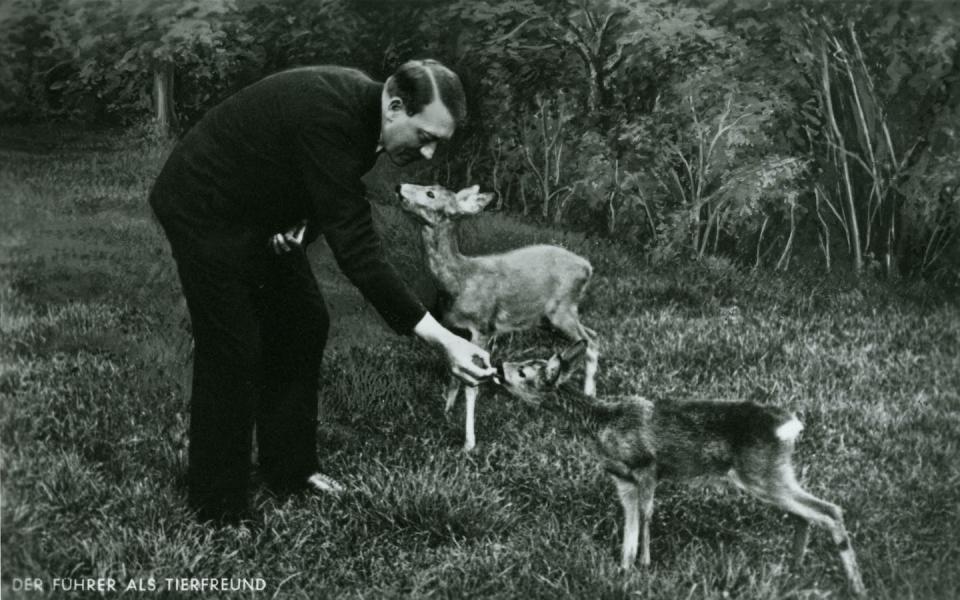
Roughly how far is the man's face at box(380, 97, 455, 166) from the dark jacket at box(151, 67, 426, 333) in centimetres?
6

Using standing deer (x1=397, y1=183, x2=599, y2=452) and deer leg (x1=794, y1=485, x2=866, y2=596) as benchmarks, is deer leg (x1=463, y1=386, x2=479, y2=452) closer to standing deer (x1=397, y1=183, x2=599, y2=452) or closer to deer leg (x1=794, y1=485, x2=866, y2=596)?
standing deer (x1=397, y1=183, x2=599, y2=452)

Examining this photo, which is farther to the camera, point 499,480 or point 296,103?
point 499,480

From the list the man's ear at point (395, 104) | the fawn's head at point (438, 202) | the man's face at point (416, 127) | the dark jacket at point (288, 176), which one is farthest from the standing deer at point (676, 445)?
the man's ear at point (395, 104)

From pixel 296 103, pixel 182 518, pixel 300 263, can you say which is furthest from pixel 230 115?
pixel 182 518

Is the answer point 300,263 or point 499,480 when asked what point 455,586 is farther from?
point 300,263

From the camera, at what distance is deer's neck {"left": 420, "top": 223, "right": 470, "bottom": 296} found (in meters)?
4.56

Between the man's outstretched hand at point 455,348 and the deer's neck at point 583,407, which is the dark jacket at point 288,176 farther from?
the deer's neck at point 583,407

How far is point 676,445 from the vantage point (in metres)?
3.66

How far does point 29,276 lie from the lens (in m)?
3.97

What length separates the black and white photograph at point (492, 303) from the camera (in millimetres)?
3529

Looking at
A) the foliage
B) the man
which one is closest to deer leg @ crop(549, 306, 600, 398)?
the foliage

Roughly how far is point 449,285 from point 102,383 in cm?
165

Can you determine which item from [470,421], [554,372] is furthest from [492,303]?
[554,372]

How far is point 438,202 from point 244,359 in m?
1.29
